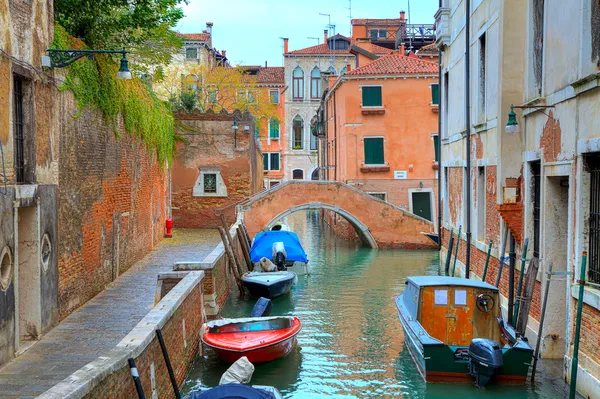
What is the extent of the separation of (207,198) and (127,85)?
994 centimetres

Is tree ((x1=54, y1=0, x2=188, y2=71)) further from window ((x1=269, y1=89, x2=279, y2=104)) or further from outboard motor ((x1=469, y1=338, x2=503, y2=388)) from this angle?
window ((x1=269, y1=89, x2=279, y2=104))

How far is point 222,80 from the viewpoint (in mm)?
37719

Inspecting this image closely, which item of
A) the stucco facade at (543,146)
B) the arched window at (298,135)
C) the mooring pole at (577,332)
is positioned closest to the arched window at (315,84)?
the arched window at (298,135)

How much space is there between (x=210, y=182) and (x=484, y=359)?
17.0m

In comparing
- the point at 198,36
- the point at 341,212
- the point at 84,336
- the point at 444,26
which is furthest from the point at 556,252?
the point at 198,36

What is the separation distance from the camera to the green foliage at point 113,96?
10984mm

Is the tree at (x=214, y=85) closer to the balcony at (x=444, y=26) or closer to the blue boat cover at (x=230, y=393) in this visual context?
the balcony at (x=444, y=26)

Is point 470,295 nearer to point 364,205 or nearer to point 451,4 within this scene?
point 451,4

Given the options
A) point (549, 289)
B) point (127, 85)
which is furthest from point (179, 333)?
point (127, 85)

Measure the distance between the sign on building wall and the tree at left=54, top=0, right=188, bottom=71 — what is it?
41.5ft

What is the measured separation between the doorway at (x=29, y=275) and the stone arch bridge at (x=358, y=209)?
15368 mm

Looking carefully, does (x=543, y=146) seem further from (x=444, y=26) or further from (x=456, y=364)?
(x=444, y=26)

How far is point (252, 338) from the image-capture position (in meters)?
10.6

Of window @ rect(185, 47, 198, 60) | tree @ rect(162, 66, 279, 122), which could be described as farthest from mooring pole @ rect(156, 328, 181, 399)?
window @ rect(185, 47, 198, 60)
